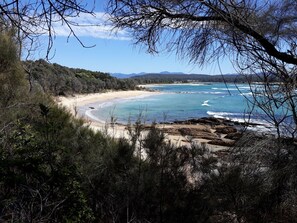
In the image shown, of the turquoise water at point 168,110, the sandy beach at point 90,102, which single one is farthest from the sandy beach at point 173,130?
the turquoise water at point 168,110

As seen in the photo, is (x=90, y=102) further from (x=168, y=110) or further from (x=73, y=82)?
(x=168, y=110)

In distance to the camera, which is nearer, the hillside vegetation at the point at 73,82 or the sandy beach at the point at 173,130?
the sandy beach at the point at 173,130

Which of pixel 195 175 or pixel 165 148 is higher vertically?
pixel 165 148

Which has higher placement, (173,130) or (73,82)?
(73,82)

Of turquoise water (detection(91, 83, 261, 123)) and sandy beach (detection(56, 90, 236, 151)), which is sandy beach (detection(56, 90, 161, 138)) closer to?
sandy beach (detection(56, 90, 236, 151))

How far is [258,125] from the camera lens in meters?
6.25

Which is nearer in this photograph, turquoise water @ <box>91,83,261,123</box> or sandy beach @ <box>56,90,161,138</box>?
sandy beach @ <box>56,90,161,138</box>

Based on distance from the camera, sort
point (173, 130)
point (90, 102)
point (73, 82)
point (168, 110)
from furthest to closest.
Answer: point (73, 82), point (90, 102), point (168, 110), point (173, 130)

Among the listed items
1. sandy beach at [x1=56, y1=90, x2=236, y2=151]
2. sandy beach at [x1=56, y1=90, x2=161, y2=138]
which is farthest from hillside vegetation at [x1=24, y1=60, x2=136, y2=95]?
sandy beach at [x1=56, y1=90, x2=236, y2=151]

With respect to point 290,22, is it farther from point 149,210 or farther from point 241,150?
point 149,210

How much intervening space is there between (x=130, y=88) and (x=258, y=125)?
88796mm

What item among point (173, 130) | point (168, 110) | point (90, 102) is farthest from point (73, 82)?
point (173, 130)

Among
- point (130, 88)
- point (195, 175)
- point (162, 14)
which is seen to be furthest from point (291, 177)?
point (130, 88)

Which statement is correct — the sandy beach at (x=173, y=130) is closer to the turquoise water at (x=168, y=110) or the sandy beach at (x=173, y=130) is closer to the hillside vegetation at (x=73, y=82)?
the turquoise water at (x=168, y=110)
